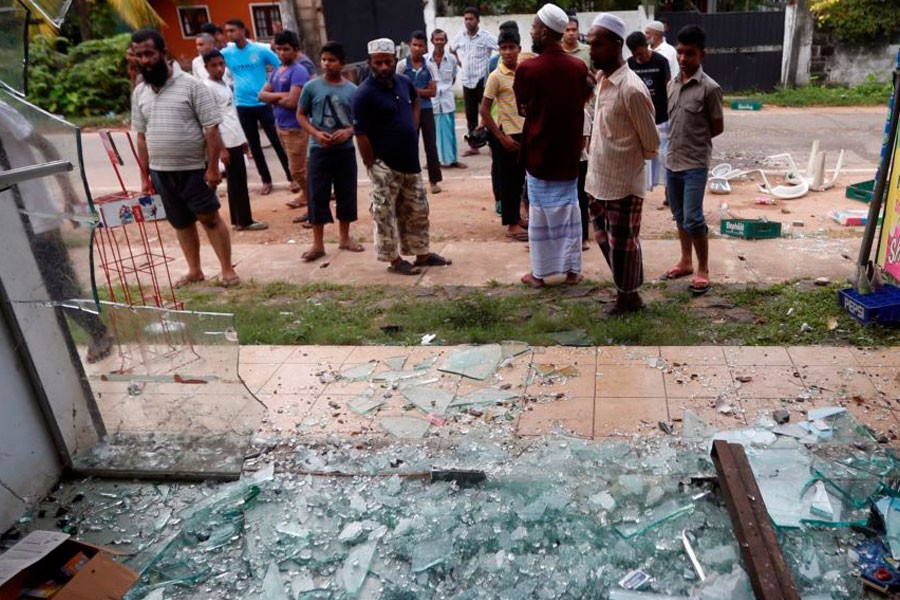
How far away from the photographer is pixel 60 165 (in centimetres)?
299

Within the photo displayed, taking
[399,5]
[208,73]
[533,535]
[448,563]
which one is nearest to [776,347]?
[533,535]

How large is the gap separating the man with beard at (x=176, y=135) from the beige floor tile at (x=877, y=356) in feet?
15.0

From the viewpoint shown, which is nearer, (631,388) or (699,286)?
(631,388)

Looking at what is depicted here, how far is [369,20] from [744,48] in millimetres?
8305

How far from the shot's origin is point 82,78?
1908cm

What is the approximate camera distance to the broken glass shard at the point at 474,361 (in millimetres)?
4223

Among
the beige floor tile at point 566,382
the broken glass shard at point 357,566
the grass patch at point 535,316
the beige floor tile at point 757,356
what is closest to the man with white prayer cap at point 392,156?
the grass patch at point 535,316

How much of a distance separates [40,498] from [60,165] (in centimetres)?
159

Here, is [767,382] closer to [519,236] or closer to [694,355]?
[694,355]

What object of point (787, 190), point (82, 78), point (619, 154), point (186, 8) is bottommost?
point (787, 190)

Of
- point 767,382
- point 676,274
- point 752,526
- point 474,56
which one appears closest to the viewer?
point 752,526

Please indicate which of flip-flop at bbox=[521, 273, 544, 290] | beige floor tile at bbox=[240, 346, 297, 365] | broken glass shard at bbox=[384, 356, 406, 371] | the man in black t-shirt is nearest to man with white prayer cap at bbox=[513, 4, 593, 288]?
flip-flop at bbox=[521, 273, 544, 290]

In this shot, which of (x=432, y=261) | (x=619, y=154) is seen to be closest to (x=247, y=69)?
(x=432, y=261)

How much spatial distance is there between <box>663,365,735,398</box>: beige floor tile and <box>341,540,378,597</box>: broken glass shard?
6.02 feet
